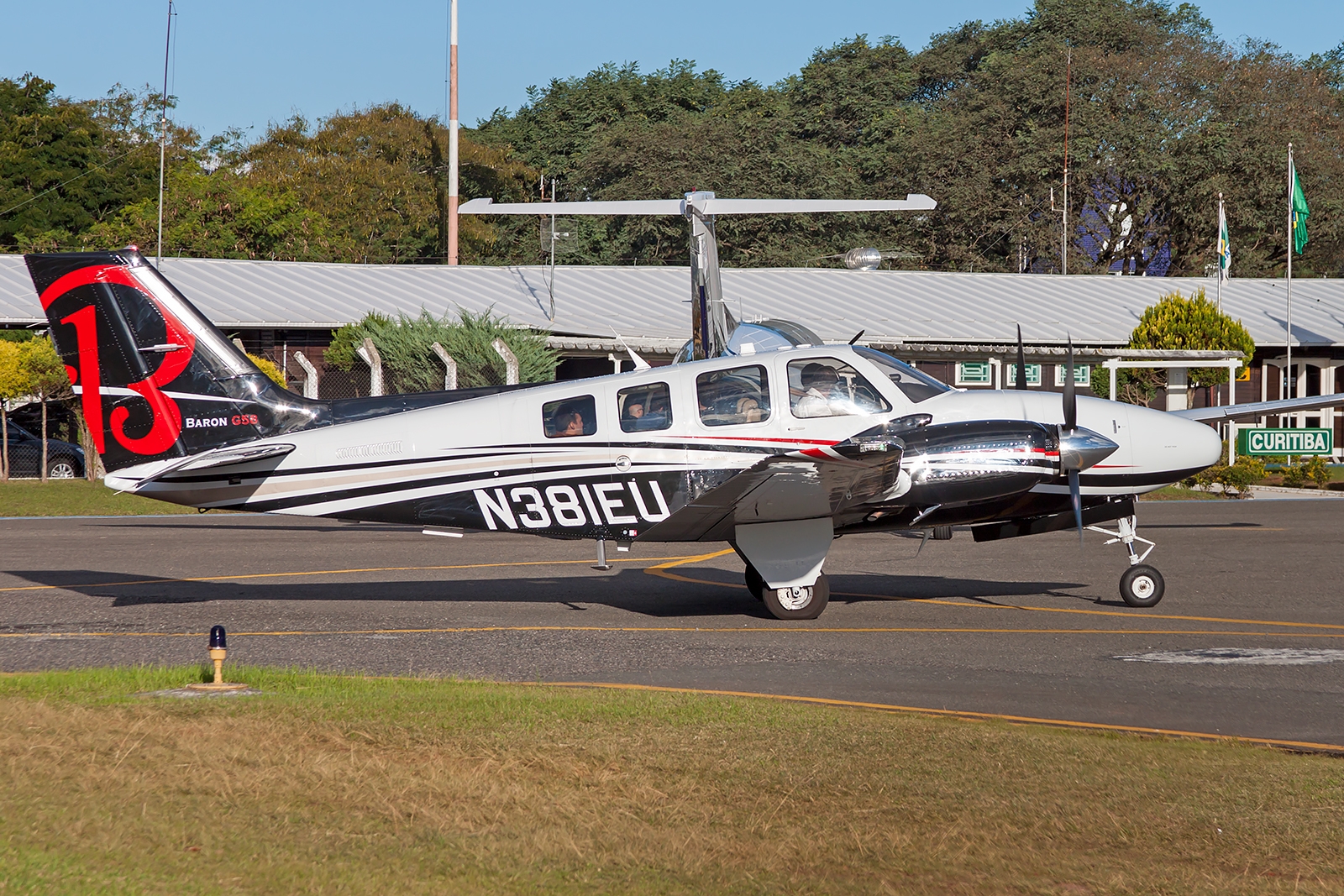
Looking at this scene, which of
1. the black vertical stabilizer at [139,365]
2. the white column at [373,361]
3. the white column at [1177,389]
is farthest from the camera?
the white column at [1177,389]

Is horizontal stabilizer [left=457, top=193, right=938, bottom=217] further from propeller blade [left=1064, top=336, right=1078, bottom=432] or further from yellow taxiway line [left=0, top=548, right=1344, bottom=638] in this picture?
propeller blade [left=1064, top=336, right=1078, bottom=432]

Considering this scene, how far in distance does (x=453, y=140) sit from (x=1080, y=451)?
1660 inches

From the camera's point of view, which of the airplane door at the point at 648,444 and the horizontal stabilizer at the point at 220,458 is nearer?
the horizontal stabilizer at the point at 220,458

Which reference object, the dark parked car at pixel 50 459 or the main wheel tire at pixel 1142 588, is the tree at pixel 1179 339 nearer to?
the main wheel tire at pixel 1142 588

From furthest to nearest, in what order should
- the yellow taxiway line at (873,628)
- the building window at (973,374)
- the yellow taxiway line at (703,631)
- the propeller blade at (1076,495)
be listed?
1. the building window at (973,374)
2. the propeller blade at (1076,495)
3. the yellow taxiway line at (873,628)
4. the yellow taxiway line at (703,631)

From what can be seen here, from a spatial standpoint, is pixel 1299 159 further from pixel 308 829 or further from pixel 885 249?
pixel 308 829

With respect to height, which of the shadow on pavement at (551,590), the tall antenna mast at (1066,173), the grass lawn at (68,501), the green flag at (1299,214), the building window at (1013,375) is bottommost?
the shadow on pavement at (551,590)

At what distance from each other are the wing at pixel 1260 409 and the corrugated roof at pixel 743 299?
22103 millimetres

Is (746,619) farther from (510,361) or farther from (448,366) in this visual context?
(448,366)

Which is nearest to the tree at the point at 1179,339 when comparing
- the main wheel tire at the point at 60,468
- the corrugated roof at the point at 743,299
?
the corrugated roof at the point at 743,299

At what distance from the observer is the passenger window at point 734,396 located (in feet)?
40.9

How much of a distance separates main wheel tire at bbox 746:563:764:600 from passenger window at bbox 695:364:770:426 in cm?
173

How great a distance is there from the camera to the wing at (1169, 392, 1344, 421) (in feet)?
44.2

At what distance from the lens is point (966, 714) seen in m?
8.38
